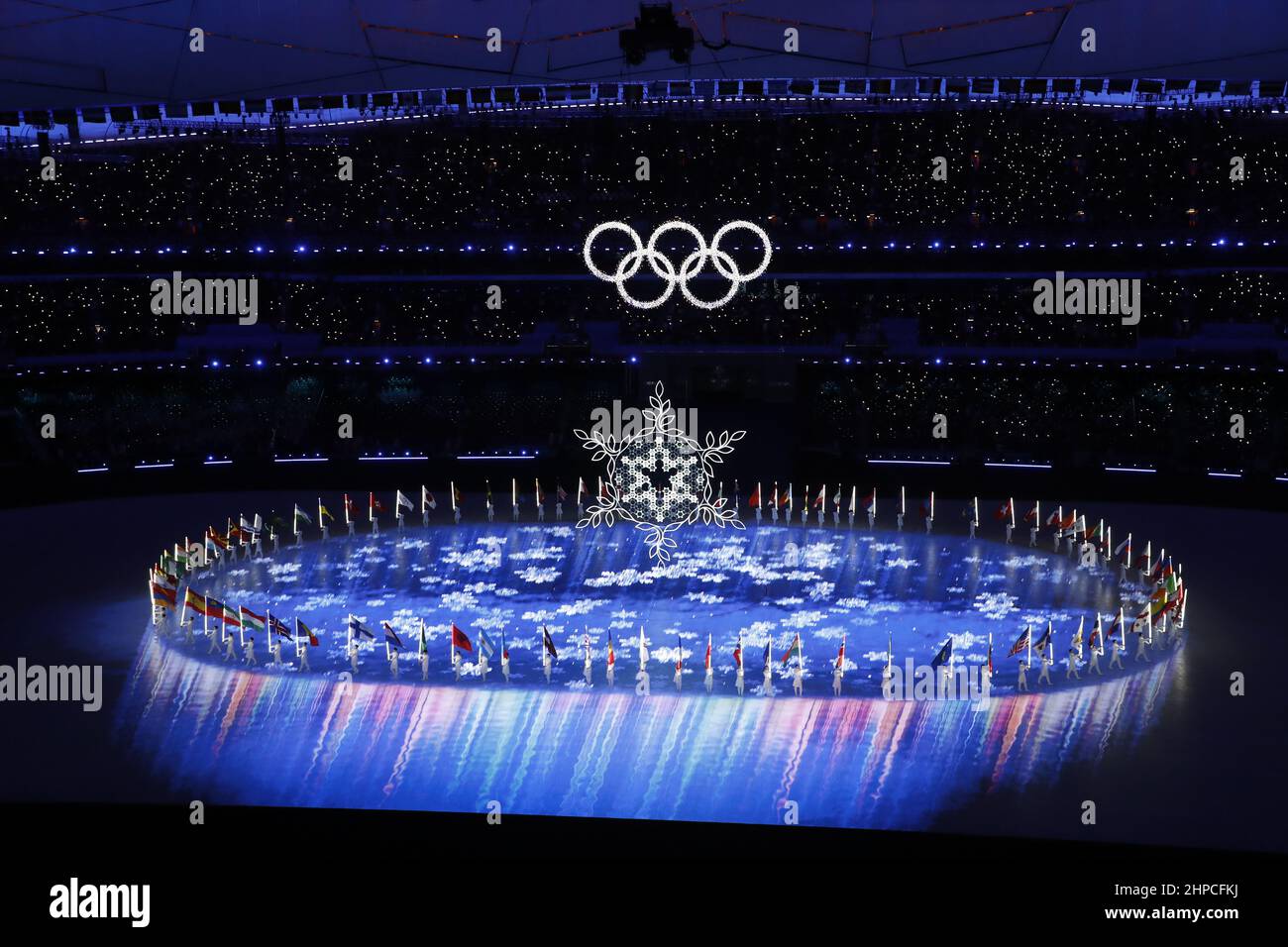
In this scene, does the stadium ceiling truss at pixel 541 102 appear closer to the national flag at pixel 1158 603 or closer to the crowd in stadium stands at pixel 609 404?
the crowd in stadium stands at pixel 609 404

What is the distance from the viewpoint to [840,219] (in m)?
41.3

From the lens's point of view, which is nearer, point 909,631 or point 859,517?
point 909,631

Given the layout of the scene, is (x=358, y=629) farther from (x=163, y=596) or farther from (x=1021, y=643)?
(x=1021, y=643)

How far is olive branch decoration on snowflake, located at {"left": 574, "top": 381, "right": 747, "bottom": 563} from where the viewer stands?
26156mm

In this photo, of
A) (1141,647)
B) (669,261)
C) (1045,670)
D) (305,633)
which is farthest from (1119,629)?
(669,261)

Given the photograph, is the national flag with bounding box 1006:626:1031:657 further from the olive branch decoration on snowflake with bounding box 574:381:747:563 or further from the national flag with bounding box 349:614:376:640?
the national flag with bounding box 349:614:376:640

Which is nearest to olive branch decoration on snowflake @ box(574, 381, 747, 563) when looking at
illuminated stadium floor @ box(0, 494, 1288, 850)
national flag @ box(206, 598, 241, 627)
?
illuminated stadium floor @ box(0, 494, 1288, 850)

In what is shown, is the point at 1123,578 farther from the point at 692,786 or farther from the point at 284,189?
the point at 284,189

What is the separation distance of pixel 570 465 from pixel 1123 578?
15866mm

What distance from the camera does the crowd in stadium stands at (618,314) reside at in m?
39.5

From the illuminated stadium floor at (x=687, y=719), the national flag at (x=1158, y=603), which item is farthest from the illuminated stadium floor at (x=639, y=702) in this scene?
the national flag at (x=1158, y=603)

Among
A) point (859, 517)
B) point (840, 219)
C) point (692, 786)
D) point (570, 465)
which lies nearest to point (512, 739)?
point (692, 786)

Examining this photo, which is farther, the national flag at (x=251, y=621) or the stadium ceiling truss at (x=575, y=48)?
the stadium ceiling truss at (x=575, y=48)

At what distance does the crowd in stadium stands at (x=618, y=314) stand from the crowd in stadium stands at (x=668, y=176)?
2.01m
